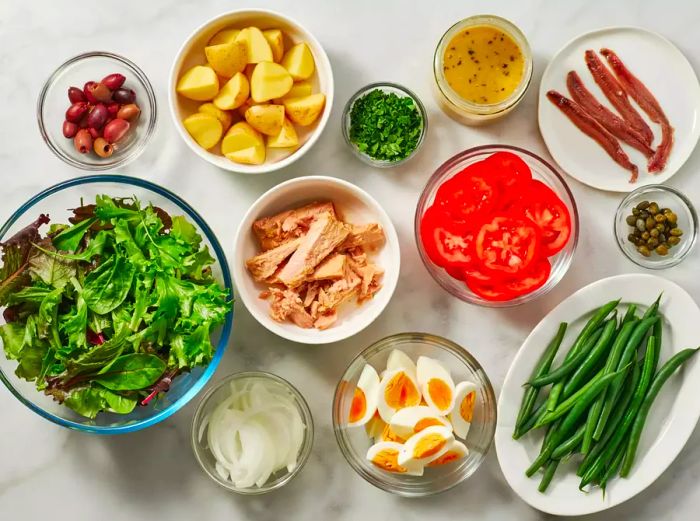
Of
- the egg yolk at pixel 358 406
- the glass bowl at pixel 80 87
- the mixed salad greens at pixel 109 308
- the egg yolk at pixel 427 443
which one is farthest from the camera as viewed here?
the glass bowl at pixel 80 87

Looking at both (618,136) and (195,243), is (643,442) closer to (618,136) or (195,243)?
(618,136)

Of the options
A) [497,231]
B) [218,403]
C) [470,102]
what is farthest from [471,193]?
[218,403]

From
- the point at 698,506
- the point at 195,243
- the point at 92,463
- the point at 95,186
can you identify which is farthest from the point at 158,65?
the point at 698,506

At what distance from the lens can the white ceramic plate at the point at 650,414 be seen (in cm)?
205

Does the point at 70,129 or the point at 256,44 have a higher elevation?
the point at 256,44

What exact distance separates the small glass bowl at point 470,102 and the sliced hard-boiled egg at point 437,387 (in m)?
0.73

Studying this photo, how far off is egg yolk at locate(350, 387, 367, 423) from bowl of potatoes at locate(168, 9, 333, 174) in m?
0.68

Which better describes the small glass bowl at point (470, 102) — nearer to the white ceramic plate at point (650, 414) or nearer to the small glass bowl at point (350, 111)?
the small glass bowl at point (350, 111)

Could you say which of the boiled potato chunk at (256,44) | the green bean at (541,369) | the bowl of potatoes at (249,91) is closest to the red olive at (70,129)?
the bowl of potatoes at (249,91)

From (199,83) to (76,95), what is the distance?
387 millimetres

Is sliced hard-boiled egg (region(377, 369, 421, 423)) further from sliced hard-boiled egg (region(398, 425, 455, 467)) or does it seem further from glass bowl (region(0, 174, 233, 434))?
glass bowl (region(0, 174, 233, 434))

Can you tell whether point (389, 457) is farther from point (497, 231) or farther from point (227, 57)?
point (227, 57)

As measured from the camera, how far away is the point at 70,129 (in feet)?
6.86

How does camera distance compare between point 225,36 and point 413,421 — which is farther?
point 225,36
